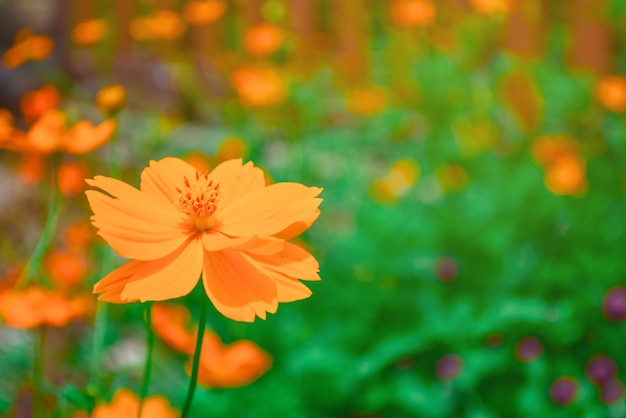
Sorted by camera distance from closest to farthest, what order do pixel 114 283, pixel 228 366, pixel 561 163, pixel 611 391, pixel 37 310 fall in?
1. pixel 114 283
2. pixel 37 310
3. pixel 228 366
4. pixel 611 391
5. pixel 561 163

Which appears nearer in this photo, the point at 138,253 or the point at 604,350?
the point at 138,253

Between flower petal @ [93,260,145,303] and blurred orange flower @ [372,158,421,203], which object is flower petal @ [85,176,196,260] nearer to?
flower petal @ [93,260,145,303]

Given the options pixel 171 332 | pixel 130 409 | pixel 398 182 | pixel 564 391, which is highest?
pixel 130 409

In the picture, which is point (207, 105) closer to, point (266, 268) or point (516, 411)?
point (516, 411)

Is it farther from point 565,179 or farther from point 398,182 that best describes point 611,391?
point 398,182

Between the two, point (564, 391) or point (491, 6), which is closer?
point (564, 391)

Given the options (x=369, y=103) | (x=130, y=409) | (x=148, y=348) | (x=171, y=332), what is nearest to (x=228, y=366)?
(x=171, y=332)

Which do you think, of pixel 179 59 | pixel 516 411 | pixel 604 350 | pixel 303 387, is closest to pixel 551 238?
pixel 604 350

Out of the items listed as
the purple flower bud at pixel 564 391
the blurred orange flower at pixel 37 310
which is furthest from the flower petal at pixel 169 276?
the purple flower bud at pixel 564 391
